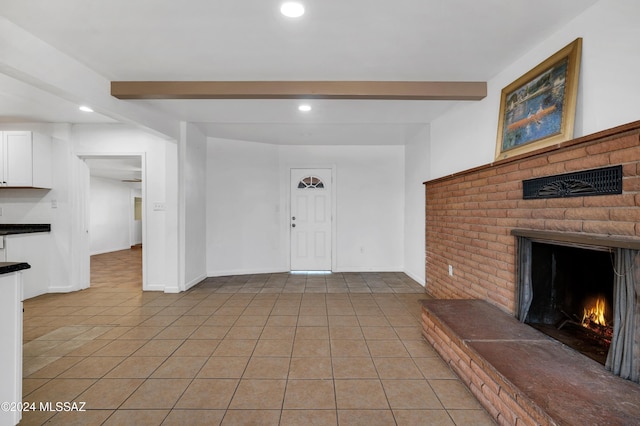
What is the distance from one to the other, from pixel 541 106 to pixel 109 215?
1028 cm

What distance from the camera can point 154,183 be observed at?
432 centimetres

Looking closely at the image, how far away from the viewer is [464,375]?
1.98 metres

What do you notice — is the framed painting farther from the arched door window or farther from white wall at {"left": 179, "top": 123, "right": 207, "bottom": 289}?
white wall at {"left": 179, "top": 123, "right": 207, "bottom": 289}

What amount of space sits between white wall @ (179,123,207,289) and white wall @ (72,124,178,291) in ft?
0.41

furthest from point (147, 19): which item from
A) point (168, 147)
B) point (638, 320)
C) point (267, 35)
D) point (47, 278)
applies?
point (47, 278)

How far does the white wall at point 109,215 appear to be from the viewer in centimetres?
808

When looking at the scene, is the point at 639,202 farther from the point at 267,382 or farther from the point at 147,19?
the point at 147,19

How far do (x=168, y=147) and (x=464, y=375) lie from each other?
4420 mm

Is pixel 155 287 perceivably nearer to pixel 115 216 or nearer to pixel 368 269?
pixel 368 269

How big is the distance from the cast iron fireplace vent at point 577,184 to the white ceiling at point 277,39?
1117 mm

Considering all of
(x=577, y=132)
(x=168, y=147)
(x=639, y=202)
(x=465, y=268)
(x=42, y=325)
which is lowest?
(x=42, y=325)

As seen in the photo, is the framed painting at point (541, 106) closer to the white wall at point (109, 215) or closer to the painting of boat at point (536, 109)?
the painting of boat at point (536, 109)

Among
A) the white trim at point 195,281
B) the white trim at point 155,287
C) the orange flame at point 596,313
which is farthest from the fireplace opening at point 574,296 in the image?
the white trim at point 155,287

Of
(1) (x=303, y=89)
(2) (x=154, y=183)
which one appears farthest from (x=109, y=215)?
(1) (x=303, y=89)
